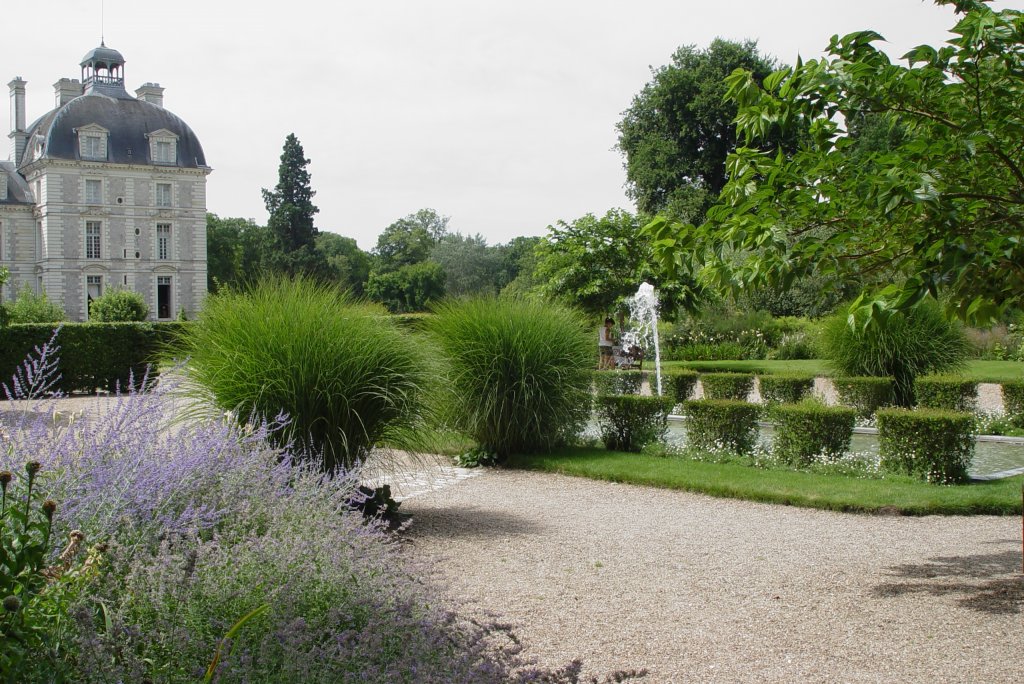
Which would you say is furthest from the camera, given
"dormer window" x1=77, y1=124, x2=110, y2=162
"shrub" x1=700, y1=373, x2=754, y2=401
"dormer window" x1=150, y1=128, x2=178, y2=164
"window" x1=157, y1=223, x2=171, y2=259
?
"window" x1=157, y1=223, x2=171, y2=259

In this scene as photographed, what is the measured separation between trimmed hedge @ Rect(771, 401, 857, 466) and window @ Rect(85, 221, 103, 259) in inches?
1903

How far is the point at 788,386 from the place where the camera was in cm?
1273

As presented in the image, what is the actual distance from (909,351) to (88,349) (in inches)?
568

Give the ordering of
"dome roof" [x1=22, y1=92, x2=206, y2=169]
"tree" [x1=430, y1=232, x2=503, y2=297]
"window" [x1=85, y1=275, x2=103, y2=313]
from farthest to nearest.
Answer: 1. "tree" [x1=430, y1=232, x2=503, y2=297]
2. "window" [x1=85, y1=275, x2=103, y2=313]
3. "dome roof" [x1=22, y1=92, x2=206, y2=169]

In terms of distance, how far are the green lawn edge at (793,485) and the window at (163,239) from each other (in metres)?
46.9

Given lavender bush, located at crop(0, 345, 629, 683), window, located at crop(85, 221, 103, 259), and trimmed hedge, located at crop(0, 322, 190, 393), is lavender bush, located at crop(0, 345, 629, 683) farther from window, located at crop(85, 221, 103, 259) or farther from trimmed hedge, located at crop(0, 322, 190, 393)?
window, located at crop(85, 221, 103, 259)

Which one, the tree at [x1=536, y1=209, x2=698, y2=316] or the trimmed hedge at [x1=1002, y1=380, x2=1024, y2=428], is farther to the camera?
the tree at [x1=536, y1=209, x2=698, y2=316]

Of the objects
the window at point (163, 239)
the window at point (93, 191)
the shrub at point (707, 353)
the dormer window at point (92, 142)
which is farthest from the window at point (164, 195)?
the shrub at point (707, 353)

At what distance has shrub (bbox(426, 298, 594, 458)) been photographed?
344 inches

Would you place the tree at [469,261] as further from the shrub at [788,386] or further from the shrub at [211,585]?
the shrub at [211,585]

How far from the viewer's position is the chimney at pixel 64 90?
50.7 meters

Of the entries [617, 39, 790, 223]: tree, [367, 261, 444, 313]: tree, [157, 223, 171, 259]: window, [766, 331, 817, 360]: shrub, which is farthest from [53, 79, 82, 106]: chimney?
[766, 331, 817, 360]: shrub

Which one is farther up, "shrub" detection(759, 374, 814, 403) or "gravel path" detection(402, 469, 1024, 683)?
"shrub" detection(759, 374, 814, 403)

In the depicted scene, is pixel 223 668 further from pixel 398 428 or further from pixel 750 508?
pixel 750 508
